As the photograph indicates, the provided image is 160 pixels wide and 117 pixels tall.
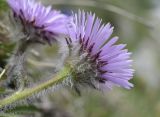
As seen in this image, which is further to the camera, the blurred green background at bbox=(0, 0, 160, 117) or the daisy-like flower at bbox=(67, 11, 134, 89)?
the blurred green background at bbox=(0, 0, 160, 117)

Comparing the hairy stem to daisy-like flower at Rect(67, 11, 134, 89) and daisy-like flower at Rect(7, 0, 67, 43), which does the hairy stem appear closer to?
daisy-like flower at Rect(7, 0, 67, 43)

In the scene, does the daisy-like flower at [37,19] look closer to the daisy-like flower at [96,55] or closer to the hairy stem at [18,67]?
the hairy stem at [18,67]

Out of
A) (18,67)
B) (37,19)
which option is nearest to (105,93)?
(37,19)

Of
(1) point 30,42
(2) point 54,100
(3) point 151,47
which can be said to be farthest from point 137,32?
(1) point 30,42

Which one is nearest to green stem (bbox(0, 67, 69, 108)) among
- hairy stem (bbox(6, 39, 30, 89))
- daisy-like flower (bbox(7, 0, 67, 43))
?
hairy stem (bbox(6, 39, 30, 89))

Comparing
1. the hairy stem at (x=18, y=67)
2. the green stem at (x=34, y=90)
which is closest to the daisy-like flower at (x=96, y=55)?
the green stem at (x=34, y=90)

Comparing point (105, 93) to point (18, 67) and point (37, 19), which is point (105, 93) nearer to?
point (37, 19)
